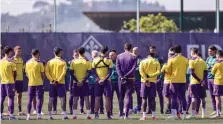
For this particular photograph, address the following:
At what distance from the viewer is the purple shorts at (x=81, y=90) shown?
24297 millimetres

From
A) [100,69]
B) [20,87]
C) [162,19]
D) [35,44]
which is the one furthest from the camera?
[162,19]

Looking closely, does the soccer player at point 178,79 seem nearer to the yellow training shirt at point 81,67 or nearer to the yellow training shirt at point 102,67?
the yellow training shirt at point 102,67

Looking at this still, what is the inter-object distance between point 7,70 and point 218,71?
5.88 meters

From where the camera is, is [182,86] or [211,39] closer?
[182,86]

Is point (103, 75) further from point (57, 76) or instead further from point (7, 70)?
point (7, 70)

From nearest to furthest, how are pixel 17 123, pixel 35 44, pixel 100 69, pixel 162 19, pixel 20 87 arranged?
pixel 17 123
pixel 100 69
pixel 20 87
pixel 35 44
pixel 162 19

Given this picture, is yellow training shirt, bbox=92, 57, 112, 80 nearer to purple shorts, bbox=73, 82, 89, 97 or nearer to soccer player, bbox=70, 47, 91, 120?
soccer player, bbox=70, 47, 91, 120

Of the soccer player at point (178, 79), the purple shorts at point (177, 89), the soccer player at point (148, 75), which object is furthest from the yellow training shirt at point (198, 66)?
the soccer player at point (148, 75)

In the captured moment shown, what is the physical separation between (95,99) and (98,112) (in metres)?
1.25

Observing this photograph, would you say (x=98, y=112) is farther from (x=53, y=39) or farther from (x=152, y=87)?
(x=53, y=39)

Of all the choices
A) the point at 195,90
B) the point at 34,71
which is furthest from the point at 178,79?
the point at 34,71

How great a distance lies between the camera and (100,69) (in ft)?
78.5

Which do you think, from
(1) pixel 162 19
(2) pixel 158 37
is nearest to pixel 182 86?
(2) pixel 158 37

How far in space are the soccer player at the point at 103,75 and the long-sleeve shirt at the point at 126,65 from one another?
0.32 meters
